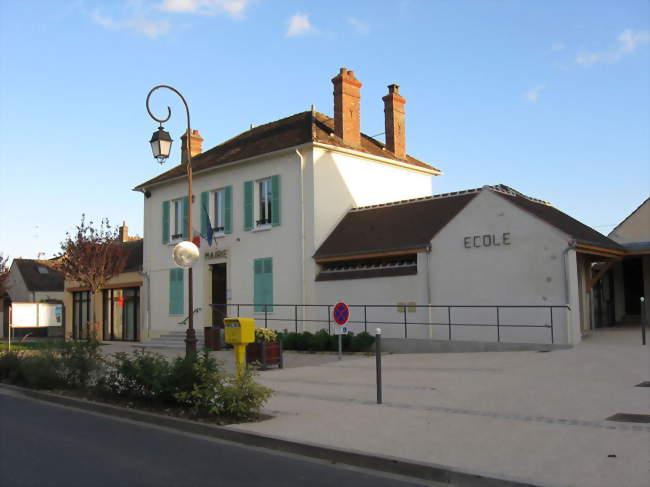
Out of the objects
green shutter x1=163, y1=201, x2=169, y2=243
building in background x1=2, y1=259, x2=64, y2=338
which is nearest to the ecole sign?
green shutter x1=163, y1=201, x2=169, y2=243

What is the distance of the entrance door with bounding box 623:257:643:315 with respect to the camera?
23.5 metres

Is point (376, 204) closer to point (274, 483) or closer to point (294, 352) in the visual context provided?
point (294, 352)

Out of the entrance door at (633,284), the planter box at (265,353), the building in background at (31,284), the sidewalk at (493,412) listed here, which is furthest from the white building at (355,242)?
the building in background at (31,284)

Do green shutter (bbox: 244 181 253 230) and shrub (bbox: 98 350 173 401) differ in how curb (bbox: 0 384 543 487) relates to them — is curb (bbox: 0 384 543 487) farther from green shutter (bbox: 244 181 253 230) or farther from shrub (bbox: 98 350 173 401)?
green shutter (bbox: 244 181 253 230)

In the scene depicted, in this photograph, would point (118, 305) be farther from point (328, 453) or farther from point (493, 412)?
point (328, 453)

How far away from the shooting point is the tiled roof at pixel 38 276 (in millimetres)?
48094

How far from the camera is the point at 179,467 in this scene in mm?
6738

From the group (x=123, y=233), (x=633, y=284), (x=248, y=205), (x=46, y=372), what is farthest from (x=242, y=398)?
(x=123, y=233)

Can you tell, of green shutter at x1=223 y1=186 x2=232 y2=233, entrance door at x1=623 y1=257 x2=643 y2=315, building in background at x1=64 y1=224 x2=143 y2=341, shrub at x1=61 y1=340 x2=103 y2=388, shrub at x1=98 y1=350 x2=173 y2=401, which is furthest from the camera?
building in background at x1=64 y1=224 x2=143 y2=341

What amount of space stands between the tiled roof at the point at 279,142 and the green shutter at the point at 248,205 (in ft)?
3.58

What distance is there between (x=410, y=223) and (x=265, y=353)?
749 cm

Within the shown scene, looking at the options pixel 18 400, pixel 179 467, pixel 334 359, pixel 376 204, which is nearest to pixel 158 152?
pixel 18 400

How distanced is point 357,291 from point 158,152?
30.2ft

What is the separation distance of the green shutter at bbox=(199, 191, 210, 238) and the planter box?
10.8m
